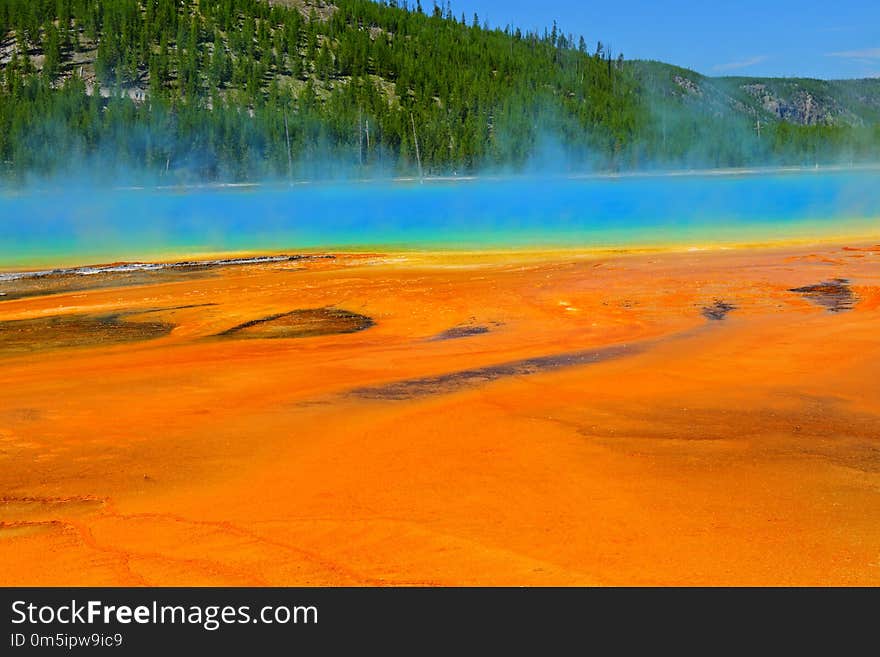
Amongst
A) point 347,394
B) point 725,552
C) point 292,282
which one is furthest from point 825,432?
point 292,282

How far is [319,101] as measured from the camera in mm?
94500

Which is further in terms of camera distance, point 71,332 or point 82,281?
point 82,281

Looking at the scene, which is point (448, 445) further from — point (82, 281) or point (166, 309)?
point (82, 281)

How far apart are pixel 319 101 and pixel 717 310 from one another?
87.8m

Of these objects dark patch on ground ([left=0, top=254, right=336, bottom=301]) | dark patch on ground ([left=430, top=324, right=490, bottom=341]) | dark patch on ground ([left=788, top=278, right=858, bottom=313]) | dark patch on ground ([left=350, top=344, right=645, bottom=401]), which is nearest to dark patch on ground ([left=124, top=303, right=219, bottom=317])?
dark patch on ground ([left=0, top=254, right=336, bottom=301])

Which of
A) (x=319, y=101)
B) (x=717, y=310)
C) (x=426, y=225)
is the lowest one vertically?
(x=717, y=310)

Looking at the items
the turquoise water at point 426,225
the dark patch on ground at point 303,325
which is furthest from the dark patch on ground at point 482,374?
the turquoise water at point 426,225

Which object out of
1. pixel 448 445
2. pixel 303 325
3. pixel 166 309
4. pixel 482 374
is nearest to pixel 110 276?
pixel 166 309

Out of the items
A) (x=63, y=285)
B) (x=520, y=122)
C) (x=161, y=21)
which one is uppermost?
(x=161, y=21)

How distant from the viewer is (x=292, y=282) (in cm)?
1524

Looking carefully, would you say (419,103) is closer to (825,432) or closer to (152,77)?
(152,77)

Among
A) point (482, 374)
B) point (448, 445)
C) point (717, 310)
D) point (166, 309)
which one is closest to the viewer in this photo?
Result: point (448, 445)

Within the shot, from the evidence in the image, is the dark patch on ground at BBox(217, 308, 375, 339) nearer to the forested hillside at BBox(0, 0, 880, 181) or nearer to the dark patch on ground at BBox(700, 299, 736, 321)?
the dark patch on ground at BBox(700, 299, 736, 321)

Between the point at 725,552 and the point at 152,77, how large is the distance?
317 ft
